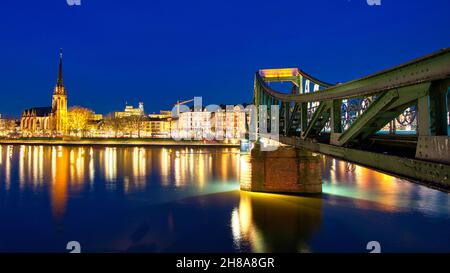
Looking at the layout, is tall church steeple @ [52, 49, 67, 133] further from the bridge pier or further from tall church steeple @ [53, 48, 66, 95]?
the bridge pier

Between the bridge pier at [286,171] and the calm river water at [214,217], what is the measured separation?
1.31 metres

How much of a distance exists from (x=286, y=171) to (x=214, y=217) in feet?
33.7

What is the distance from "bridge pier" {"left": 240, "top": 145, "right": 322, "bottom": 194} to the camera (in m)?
32.9

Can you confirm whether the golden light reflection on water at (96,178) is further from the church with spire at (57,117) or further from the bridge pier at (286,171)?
the church with spire at (57,117)

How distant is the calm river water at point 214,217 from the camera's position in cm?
2036

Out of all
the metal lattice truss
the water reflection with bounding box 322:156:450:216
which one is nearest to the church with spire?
the water reflection with bounding box 322:156:450:216

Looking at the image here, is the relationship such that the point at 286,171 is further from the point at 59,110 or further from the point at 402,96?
the point at 59,110

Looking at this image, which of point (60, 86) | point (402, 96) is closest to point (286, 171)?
point (402, 96)

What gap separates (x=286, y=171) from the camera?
3366 cm

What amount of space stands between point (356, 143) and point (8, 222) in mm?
23876

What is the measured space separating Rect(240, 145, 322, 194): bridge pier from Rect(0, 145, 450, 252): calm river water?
131cm

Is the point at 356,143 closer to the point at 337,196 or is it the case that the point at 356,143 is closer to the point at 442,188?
the point at 442,188

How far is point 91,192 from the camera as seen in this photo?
36344 millimetres
